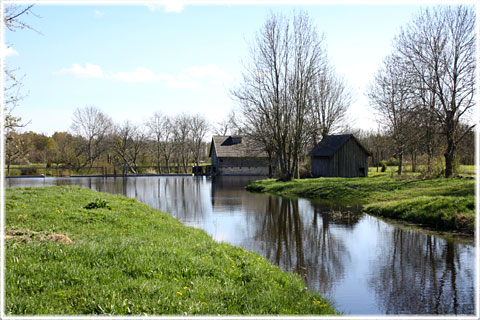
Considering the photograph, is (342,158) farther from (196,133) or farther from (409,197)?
(196,133)

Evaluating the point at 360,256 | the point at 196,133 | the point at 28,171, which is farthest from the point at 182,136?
the point at 360,256

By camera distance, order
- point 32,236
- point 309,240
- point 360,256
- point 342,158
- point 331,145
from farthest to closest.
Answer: point 331,145 → point 342,158 → point 309,240 → point 360,256 → point 32,236

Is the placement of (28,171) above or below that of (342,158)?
below

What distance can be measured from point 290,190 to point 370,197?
743cm

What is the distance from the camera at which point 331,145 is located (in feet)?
128

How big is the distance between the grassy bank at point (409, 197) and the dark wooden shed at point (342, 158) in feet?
23.8

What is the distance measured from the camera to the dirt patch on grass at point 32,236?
781cm

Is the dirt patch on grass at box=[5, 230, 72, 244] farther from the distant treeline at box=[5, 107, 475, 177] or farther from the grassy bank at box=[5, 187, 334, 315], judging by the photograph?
the distant treeline at box=[5, 107, 475, 177]

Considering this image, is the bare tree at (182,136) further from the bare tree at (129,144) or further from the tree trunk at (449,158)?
the tree trunk at (449,158)

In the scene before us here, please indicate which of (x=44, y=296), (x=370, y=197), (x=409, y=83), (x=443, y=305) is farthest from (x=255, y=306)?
(x=409, y=83)

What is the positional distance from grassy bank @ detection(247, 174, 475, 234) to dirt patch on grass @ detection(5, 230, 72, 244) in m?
11.5

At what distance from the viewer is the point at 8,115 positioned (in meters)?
9.20

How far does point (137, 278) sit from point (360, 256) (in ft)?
22.7

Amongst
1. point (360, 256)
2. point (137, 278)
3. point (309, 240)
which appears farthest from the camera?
point (309, 240)
